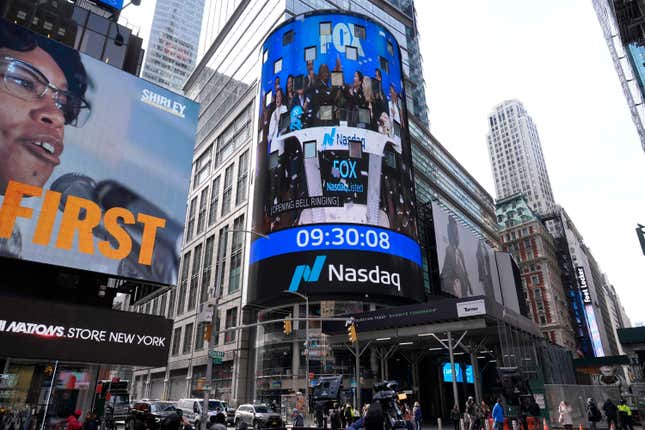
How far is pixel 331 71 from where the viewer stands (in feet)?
158

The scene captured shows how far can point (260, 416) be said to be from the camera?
29.9 m

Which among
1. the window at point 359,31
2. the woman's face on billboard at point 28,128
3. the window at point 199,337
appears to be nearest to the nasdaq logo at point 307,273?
the woman's face on billboard at point 28,128

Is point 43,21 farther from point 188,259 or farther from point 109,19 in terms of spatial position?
point 188,259

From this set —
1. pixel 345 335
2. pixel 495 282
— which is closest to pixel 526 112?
pixel 495 282

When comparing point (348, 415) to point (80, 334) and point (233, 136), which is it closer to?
point (80, 334)

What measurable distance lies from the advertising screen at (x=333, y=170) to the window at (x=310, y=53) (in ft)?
0.49

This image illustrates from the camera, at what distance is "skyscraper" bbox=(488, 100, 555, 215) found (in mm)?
166500

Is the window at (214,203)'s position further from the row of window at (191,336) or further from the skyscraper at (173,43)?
the skyscraper at (173,43)

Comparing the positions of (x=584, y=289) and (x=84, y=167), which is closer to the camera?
(x=84, y=167)

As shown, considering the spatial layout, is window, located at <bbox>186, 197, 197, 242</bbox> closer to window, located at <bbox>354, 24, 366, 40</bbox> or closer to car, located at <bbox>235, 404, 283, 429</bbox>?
window, located at <bbox>354, 24, 366, 40</bbox>

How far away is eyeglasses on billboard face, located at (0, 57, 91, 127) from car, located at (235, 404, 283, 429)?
69.6ft

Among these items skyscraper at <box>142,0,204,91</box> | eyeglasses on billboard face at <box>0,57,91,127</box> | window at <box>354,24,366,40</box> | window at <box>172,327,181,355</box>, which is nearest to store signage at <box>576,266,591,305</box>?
window at <box>354,24,366,40</box>

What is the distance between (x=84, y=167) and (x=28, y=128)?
10.4ft

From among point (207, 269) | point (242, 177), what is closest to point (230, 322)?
point (207, 269)
